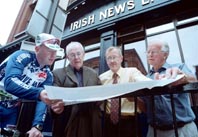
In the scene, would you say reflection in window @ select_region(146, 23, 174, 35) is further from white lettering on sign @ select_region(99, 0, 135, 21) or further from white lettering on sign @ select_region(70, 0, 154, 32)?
white lettering on sign @ select_region(99, 0, 135, 21)

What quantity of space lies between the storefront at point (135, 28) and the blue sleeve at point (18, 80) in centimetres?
328

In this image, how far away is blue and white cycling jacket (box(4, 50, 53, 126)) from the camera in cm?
202

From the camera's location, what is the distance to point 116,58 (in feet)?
9.72

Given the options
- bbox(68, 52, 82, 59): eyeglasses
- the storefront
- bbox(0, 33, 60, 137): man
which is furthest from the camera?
the storefront

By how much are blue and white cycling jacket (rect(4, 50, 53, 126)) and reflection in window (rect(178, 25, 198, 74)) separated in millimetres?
3380

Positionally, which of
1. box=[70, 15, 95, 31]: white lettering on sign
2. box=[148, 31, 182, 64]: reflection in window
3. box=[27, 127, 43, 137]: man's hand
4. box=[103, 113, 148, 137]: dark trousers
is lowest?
box=[27, 127, 43, 137]: man's hand

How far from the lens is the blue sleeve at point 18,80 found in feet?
6.53

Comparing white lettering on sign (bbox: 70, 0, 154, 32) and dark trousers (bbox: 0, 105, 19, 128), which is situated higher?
white lettering on sign (bbox: 70, 0, 154, 32)

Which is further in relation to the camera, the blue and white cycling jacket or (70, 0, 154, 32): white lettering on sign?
(70, 0, 154, 32): white lettering on sign

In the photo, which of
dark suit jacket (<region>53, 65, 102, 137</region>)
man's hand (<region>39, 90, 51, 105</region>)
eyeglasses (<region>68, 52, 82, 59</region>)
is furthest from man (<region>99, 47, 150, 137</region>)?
man's hand (<region>39, 90, 51, 105</region>)

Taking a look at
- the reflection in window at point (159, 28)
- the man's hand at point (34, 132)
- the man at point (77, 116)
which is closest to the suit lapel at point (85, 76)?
the man at point (77, 116)

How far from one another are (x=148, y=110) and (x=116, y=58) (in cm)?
97

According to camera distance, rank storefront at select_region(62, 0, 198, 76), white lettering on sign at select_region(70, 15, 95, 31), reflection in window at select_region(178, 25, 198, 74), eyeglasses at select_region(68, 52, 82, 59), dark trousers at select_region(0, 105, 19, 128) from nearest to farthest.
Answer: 1. dark trousers at select_region(0, 105, 19, 128)
2. eyeglasses at select_region(68, 52, 82, 59)
3. reflection in window at select_region(178, 25, 198, 74)
4. storefront at select_region(62, 0, 198, 76)
5. white lettering on sign at select_region(70, 15, 95, 31)

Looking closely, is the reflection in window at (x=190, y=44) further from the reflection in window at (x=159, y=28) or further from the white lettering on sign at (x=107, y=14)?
the white lettering on sign at (x=107, y=14)
